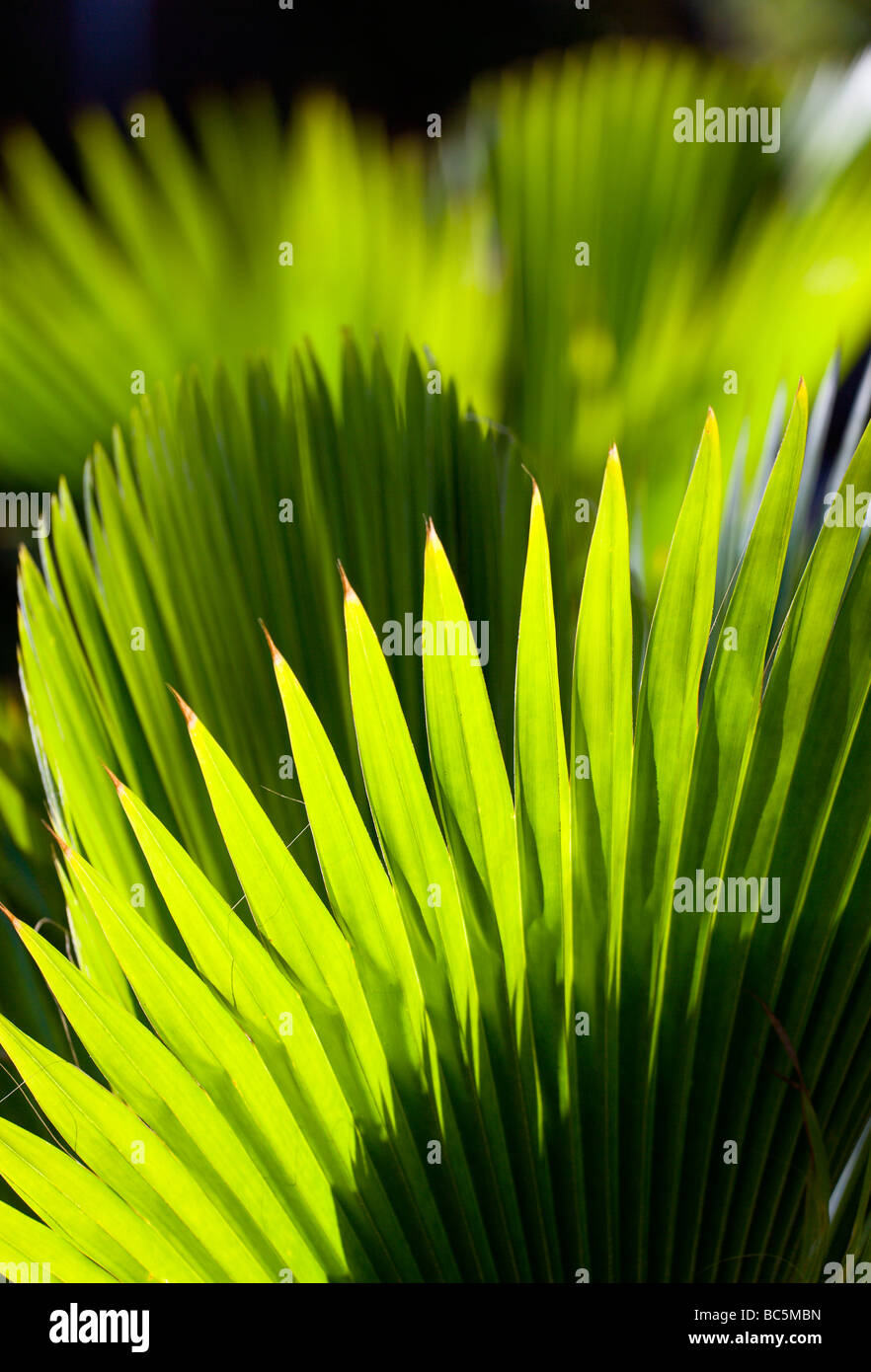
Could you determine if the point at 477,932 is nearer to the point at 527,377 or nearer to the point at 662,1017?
the point at 662,1017

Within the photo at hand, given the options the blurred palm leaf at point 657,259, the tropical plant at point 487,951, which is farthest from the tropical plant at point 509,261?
the tropical plant at point 487,951

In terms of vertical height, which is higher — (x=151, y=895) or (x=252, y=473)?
(x=252, y=473)

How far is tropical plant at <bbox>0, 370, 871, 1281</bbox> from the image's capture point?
0.62m

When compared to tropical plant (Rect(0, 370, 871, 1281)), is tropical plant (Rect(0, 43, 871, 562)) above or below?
above

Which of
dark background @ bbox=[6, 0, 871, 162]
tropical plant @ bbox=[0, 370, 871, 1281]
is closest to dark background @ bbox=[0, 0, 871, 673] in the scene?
dark background @ bbox=[6, 0, 871, 162]

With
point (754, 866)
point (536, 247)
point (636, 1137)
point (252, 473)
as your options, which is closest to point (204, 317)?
point (252, 473)

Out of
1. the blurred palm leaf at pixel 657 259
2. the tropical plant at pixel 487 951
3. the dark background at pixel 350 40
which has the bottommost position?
the tropical plant at pixel 487 951

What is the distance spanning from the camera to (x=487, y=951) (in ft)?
2.06

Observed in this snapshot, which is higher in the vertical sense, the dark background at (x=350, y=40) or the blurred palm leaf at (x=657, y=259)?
the dark background at (x=350, y=40)

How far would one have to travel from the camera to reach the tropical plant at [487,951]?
2.04ft

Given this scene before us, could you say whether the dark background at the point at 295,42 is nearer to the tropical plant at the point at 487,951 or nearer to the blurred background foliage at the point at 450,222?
the blurred background foliage at the point at 450,222

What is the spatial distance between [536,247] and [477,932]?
0.86 m

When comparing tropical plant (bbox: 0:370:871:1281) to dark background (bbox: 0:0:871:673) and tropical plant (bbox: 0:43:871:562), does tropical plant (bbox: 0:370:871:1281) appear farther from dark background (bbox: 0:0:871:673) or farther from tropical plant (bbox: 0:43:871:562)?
dark background (bbox: 0:0:871:673)
